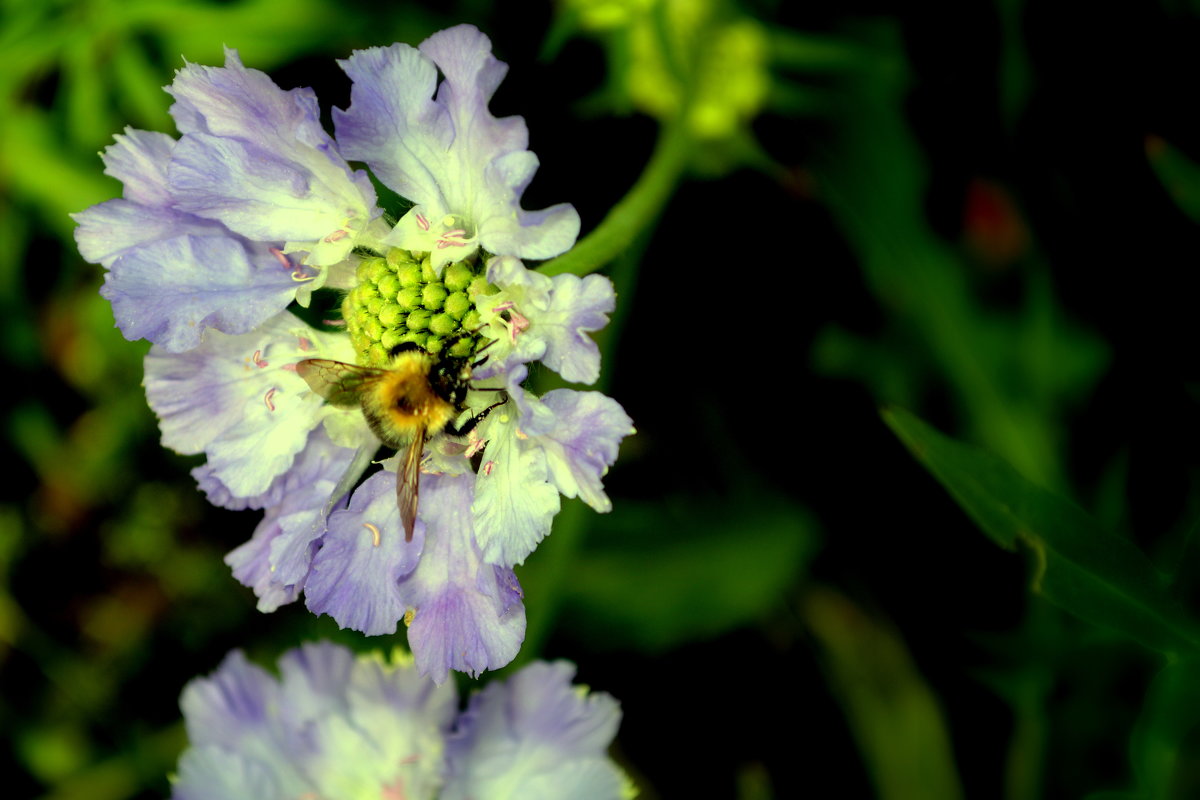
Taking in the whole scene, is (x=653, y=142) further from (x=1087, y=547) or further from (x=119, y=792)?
(x=119, y=792)


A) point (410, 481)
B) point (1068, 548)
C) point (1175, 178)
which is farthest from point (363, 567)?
point (1175, 178)

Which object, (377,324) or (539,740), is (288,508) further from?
(539,740)

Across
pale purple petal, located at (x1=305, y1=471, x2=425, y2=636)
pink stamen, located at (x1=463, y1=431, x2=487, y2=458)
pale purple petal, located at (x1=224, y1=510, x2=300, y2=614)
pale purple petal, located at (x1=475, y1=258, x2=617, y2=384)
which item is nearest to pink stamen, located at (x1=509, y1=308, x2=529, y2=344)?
pale purple petal, located at (x1=475, y1=258, x2=617, y2=384)

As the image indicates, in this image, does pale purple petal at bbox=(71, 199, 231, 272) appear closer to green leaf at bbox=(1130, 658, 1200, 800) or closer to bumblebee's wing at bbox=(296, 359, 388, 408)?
bumblebee's wing at bbox=(296, 359, 388, 408)

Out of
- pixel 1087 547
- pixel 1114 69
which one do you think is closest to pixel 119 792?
pixel 1087 547

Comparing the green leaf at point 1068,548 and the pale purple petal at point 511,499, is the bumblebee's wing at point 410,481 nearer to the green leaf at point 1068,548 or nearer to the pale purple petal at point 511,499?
the pale purple petal at point 511,499

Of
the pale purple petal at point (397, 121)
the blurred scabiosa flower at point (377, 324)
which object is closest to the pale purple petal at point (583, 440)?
the blurred scabiosa flower at point (377, 324)
